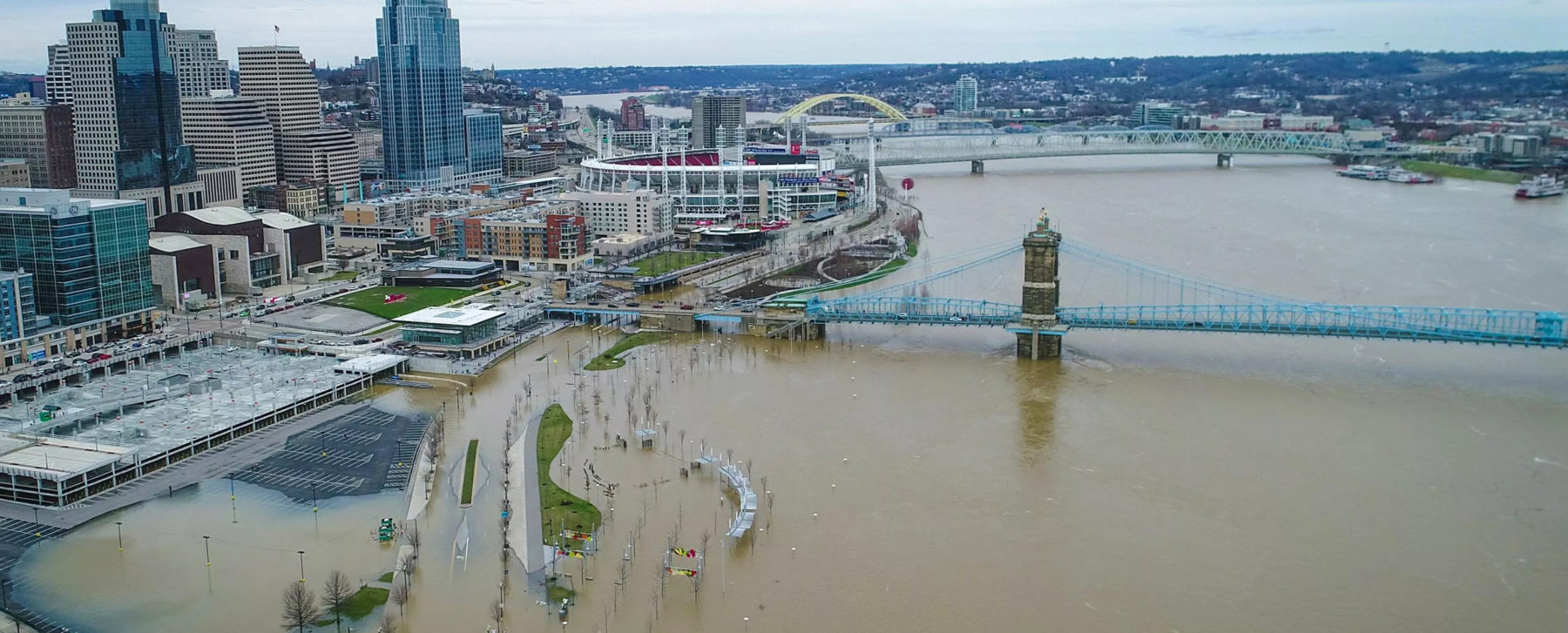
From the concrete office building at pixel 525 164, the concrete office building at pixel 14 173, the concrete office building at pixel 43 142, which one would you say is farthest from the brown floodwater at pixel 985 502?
the concrete office building at pixel 525 164

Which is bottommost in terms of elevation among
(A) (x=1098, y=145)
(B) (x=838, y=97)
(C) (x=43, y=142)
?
(A) (x=1098, y=145)

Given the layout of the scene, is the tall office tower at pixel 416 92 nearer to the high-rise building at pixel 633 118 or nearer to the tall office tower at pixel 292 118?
the tall office tower at pixel 292 118

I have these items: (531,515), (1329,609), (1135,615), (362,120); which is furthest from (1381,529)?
(362,120)

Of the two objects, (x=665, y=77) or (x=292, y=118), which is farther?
(x=665, y=77)

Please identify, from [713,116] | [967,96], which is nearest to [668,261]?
[713,116]

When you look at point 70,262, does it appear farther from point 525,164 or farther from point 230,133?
point 525,164

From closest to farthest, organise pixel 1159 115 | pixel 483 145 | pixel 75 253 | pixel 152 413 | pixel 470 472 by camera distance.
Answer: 1. pixel 470 472
2. pixel 152 413
3. pixel 75 253
4. pixel 483 145
5. pixel 1159 115
